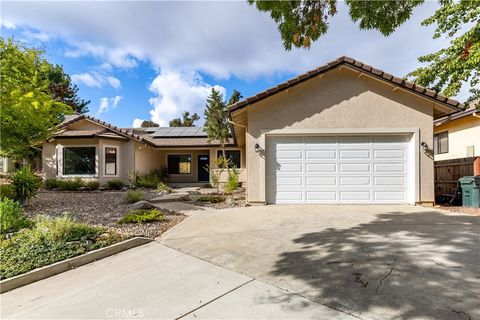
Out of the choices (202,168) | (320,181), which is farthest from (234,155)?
(320,181)

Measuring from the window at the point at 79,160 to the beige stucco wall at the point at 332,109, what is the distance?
11.1 metres

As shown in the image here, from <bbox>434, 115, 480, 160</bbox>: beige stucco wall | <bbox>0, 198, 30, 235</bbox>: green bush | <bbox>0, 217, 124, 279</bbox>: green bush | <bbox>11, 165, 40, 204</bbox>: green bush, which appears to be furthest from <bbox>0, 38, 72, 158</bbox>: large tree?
<bbox>434, 115, 480, 160</bbox>: beige stucco wall


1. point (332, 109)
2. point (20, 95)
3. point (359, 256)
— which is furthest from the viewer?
point (332, 109)

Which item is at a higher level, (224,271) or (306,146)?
(306,146)

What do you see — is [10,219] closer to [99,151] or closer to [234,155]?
[99,151]

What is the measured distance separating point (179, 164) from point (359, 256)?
18.7 meters

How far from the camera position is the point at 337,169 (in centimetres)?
894

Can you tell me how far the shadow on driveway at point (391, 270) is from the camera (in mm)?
2660

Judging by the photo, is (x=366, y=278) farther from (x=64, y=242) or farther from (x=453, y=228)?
(x=64, y=242)

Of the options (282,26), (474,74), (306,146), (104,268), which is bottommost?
(104,268)

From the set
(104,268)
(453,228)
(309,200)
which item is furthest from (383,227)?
(104,268)

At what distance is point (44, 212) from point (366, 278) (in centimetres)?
915

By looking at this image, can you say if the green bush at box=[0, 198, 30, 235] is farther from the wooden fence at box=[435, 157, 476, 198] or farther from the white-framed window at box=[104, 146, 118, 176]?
the wooden fence at box=[435, 157, 476, 198]

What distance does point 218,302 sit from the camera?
Result: 291 centimetres
